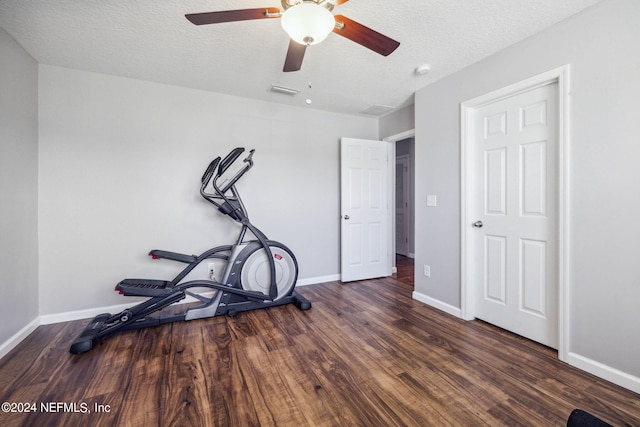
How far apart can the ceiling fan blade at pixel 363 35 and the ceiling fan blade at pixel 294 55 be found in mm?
229

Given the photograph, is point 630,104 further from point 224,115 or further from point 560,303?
point 224,115

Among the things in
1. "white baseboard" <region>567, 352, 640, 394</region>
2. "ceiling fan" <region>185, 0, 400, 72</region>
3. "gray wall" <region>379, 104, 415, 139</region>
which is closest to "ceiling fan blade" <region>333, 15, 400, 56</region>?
"ceiling fan" <region>185, 0, 400, 72</region>

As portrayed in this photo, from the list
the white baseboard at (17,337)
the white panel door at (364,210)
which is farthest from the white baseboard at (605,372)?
the white baseboard at (17,337)

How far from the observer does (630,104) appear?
5.49 ft

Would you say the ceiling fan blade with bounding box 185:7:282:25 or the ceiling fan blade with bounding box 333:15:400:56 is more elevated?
the ceiling fan blade with bounding box 185:7:282:25

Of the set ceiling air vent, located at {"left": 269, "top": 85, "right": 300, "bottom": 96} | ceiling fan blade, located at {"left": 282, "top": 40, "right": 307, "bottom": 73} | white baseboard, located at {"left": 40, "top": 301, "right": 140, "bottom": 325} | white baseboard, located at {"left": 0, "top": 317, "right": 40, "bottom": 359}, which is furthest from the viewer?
ceiling air vent, located at {"left": 269, "top": 85, "right": 300, "bottom": 96}

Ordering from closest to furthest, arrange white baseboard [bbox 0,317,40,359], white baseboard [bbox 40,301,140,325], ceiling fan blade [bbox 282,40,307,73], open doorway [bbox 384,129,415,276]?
ceiling fan blade [bbox 282,40,307,73] < white baseboard [bbox 0,317,40,359] < white baseboard [bbox 40,301,140,325] < open doorway [bbox 384,129,415,276]

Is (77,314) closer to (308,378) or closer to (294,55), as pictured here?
(308,378)

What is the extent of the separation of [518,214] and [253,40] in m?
2.69

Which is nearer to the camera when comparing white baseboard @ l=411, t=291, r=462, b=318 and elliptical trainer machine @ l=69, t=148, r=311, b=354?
elliptical trainer machine @ l=69, t=148, r=311, b=354

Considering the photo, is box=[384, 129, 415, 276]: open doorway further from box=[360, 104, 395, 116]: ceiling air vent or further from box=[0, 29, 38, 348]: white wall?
box=[0, 29, 38, 348]: white wall

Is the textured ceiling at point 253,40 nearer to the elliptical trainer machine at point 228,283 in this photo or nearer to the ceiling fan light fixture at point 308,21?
the ceiling fan light fixture at point 308,21

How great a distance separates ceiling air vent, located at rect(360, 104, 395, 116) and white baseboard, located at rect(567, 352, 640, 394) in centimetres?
323

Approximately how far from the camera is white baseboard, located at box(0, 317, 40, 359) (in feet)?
6.78
